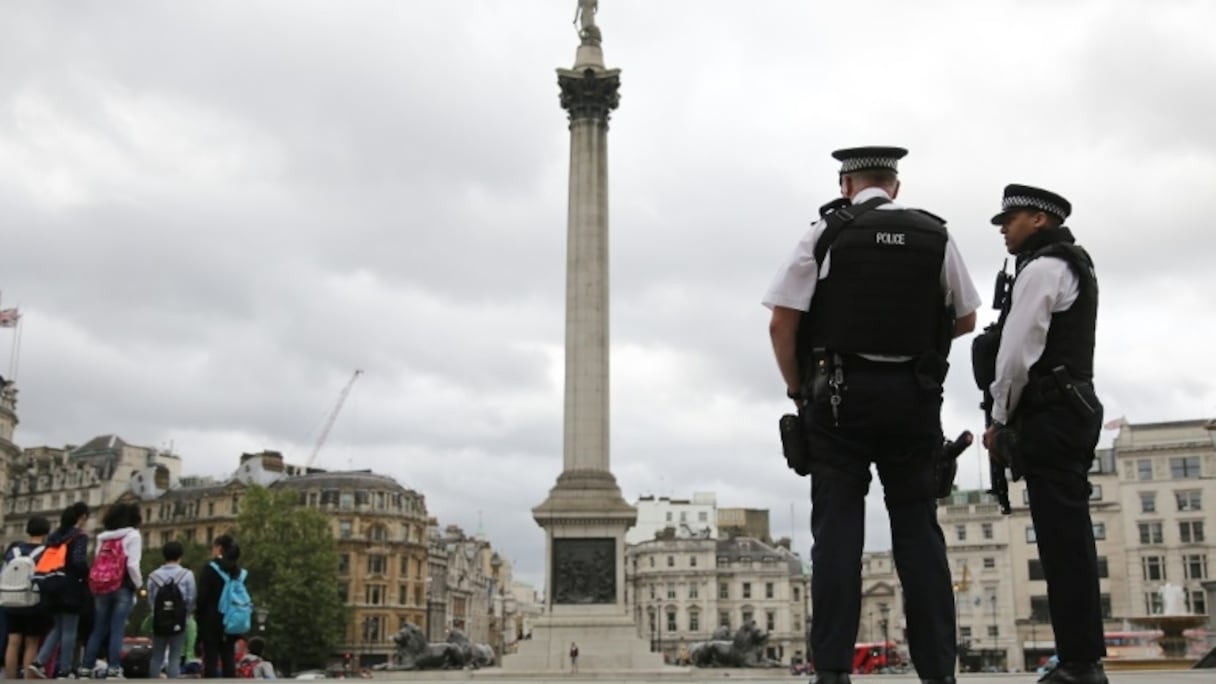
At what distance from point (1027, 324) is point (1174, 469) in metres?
70.4

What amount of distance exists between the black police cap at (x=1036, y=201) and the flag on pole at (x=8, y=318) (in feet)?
252

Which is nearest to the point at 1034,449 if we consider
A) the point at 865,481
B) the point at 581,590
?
the point at 865,481

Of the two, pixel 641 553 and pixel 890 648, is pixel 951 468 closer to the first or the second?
pixel 890 648

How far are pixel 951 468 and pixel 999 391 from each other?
66 centimetres

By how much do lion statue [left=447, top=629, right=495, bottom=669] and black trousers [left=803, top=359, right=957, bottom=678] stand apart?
30157 mm

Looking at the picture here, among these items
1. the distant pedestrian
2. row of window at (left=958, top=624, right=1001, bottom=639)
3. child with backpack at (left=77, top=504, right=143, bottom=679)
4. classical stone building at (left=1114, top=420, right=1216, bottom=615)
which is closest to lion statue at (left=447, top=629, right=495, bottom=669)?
the distant pedestrian

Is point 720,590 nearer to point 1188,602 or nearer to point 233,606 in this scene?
point 1188,602

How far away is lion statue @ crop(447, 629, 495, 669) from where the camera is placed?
113 ft

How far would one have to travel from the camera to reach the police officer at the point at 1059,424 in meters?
6.42

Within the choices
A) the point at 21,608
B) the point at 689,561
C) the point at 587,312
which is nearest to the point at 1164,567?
the point at 689,561

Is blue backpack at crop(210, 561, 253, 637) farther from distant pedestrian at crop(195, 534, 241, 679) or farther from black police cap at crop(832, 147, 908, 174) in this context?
black police cap at crop(832, 147, 908, 174)

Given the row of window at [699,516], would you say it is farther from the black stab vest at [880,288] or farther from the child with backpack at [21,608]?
the black stab vest at [880,288]

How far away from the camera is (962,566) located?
3061 inches

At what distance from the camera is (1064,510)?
6.45 metres
